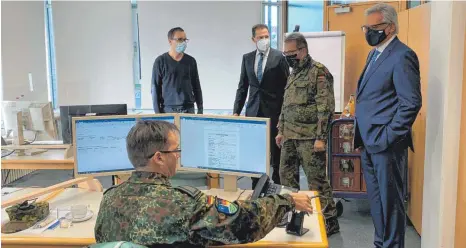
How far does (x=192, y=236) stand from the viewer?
1.36m

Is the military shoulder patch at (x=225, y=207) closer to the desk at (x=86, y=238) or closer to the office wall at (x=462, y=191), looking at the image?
the desk at (x=86, y=238)

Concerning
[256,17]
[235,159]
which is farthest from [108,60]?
[235,159]

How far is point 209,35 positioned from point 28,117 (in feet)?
8.61

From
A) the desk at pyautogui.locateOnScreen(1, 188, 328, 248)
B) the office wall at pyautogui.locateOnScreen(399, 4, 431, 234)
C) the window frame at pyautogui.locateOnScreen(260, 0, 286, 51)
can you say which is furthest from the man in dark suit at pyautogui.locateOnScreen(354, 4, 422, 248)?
the window frame at pyautogui.locateOnScreen(260, 0, 286, 51)

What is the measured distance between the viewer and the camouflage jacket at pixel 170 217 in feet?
4.42

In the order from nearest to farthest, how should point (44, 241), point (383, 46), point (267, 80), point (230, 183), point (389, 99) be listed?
point (44, 241) < point (230, 183) < point (389, 99) < point (383, 46) < point (267, 80)

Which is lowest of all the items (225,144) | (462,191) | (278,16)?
(462,191)

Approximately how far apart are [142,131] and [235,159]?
74 centimetres

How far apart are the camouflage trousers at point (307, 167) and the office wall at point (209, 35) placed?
2.55 metres

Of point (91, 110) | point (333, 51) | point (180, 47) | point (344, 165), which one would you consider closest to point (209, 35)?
point (180, 47)

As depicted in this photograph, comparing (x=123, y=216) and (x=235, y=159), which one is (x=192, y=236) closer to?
(x=123, y=216)

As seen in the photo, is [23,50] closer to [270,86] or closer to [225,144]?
[270,86]

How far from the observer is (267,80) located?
12.0 ft

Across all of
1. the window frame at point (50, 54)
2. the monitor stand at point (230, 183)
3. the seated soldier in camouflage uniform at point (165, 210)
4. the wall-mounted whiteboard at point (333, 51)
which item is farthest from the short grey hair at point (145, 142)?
the window frame at point (50, 54)
